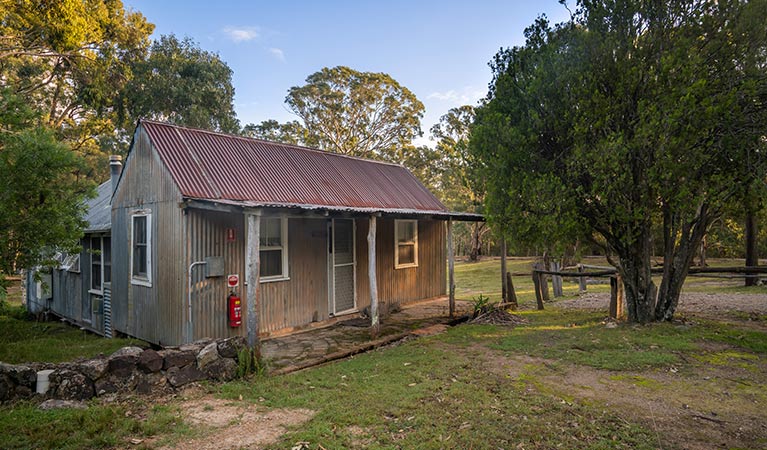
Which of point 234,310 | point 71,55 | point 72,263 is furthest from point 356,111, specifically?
point 234,310

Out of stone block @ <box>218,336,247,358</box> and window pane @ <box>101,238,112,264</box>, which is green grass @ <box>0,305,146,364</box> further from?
stone block @ <box>218,336,247,358</box>

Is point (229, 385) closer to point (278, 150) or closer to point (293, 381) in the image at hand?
point (293, 381)

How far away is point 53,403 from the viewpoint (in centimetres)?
460

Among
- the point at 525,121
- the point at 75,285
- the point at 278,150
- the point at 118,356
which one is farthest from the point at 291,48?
the point at 118,356

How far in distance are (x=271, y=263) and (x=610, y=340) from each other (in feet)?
20.9

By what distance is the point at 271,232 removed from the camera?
8250mm

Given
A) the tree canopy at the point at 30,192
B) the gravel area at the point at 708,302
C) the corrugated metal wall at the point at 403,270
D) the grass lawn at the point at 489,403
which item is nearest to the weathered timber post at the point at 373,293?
the grass lawn at the point at 489,403

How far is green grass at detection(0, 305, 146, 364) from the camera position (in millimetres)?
7191

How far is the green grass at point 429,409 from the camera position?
373 centimetres

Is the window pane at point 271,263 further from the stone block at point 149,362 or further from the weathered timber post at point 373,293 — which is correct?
the stone block at point 149,362

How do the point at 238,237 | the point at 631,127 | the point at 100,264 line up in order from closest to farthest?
the point at 631,127 → the point at 238,237 → the point at 100,264

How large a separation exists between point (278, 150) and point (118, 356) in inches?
234

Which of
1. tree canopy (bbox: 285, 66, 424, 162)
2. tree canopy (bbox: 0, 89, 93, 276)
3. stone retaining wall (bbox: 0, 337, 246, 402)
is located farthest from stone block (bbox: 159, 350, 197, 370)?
tree canopy (bbox: 285, 66, 424, 162)

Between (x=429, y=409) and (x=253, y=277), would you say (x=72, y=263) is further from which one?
(x=429, y=409)
